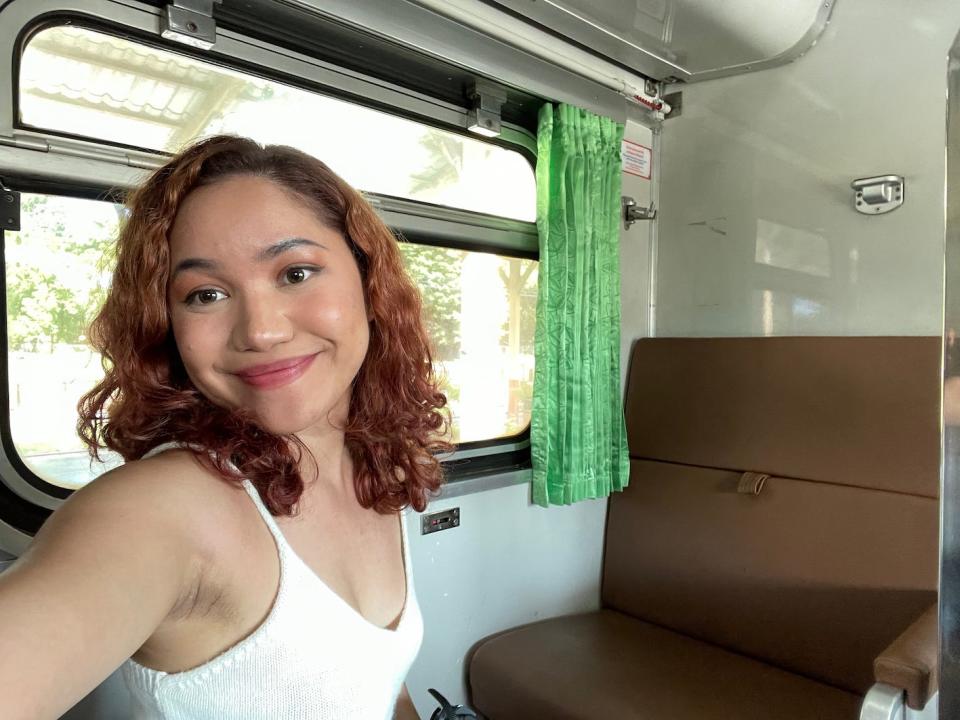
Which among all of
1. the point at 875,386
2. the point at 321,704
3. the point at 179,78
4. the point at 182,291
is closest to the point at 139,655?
the point at 321,704

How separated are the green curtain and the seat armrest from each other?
3.95 ft

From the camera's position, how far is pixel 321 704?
3.07 ft

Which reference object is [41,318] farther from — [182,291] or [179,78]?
[182,291]

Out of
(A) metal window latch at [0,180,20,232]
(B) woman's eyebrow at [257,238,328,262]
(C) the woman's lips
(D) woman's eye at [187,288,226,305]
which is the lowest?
(C) the woman's lips

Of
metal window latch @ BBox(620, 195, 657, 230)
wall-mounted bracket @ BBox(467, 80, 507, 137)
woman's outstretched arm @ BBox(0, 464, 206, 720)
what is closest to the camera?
woman's outstretched arm @ BBox(0, 464, 206, 720)

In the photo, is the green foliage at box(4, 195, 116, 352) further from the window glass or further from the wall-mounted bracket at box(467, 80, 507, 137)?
the wall-mounted bracket at box(467, 80, 507, 137)

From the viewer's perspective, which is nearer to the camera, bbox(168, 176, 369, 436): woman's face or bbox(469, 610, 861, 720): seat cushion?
bbox(168, 176, 369, 436): woman's face

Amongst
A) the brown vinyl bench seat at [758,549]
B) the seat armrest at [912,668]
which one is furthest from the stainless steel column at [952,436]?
the brown vinyl bench seat at [758,549]

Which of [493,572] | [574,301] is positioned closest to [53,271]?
[574,301]

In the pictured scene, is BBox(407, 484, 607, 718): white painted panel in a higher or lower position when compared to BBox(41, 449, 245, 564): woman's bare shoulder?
lower

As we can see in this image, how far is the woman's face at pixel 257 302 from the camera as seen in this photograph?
3.09 ft

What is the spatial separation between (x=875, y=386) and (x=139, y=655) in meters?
2.25

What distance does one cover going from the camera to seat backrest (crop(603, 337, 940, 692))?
82.4 inches

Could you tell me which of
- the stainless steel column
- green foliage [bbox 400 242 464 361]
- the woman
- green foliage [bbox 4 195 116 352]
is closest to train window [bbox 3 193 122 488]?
green foliage [bbox 4 195 116 352]
